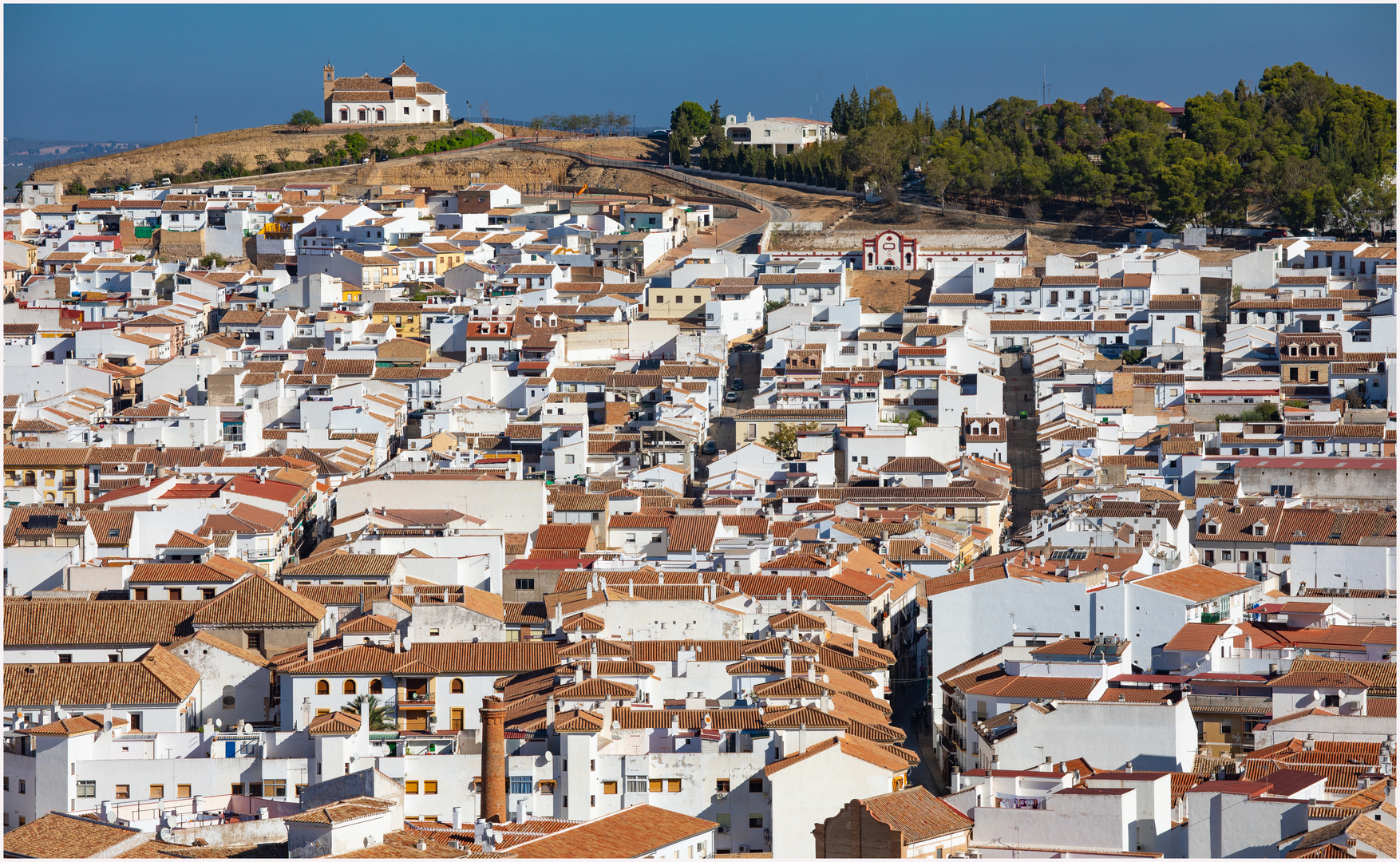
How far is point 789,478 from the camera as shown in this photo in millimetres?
34625

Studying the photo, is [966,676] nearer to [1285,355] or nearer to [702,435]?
[702,435]

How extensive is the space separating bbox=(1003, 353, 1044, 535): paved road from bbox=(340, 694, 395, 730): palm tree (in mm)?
13422

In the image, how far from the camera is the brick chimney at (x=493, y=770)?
1944cm

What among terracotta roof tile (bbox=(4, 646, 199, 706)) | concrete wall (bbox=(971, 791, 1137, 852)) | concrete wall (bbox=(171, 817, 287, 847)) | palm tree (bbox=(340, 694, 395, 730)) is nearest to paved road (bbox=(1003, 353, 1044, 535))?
palm tree (bbox=(340, 694, 395, 730))

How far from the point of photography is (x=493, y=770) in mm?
19578

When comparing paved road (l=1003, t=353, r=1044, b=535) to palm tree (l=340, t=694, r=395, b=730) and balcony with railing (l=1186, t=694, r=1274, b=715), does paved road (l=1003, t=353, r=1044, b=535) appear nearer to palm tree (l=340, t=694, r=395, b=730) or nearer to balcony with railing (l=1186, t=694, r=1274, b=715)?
balcony with railing (l=1186, t=694, r=1274, b=715)

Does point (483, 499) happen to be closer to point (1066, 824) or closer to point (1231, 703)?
point (1231, 703)

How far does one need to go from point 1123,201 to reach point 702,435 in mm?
22394

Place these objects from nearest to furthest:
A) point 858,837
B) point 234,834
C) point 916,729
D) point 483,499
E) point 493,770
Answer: point 234,834 < point 858,837 < point 493,770 < point 916,729 < point 483,499

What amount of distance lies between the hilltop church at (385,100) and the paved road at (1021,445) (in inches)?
1399

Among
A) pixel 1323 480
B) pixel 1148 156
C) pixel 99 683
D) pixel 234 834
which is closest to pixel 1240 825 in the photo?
pixel 234 834

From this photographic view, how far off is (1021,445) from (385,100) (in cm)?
4066

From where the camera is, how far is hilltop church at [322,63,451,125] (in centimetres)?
7362

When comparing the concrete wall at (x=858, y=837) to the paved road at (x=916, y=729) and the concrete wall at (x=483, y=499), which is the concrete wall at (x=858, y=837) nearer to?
the paved road at (x=916, y=729)
